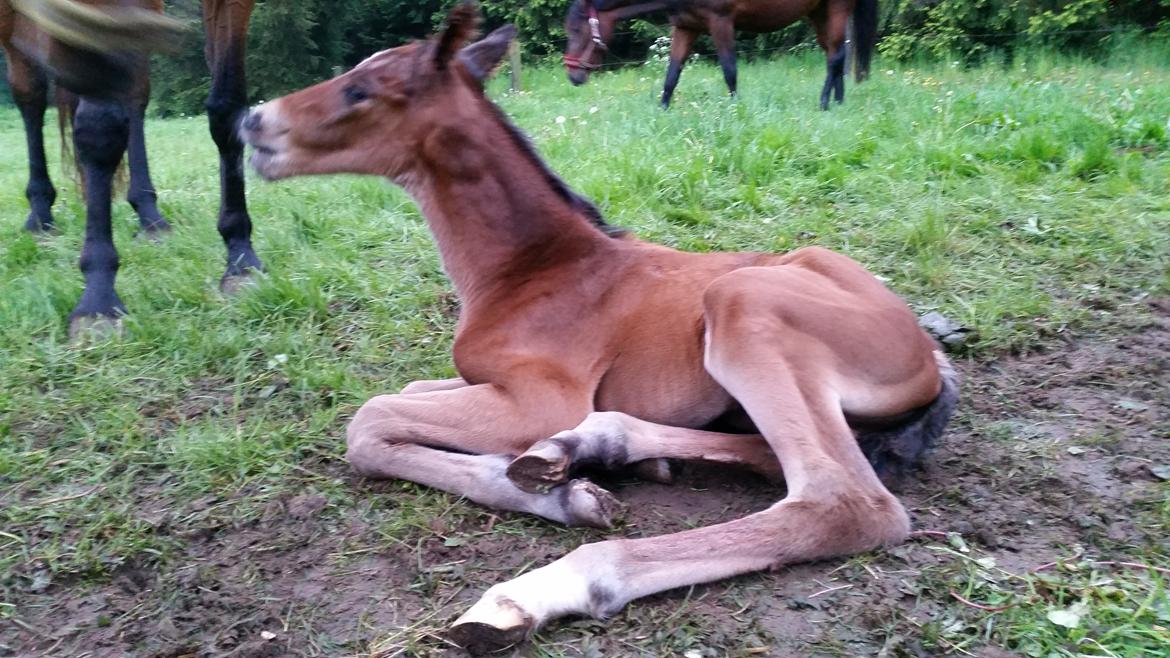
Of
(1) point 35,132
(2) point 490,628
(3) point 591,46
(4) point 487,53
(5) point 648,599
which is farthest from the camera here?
(3) point 591,46

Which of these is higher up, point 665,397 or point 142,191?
point 142,191

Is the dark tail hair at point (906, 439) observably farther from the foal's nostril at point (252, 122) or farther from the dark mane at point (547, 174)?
the foal's nostril at point (252, 122)

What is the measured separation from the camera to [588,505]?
8.61 ft

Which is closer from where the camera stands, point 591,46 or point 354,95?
point 354,95

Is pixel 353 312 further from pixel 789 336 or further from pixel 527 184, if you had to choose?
pixel 789 336

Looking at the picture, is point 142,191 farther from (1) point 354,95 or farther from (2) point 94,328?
(1) point 354,95

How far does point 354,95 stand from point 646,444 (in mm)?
1646

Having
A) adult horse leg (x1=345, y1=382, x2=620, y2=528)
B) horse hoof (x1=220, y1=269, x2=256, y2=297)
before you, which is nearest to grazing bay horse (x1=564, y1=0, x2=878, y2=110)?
horse hoof (x1=220, y1=269, x2=256, y2=297)

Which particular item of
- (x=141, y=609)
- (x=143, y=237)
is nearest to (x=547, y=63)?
(x=143, y=237)

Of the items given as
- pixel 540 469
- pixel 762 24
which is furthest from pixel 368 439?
pixel 762 24

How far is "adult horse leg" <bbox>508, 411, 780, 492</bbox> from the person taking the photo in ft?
9.25

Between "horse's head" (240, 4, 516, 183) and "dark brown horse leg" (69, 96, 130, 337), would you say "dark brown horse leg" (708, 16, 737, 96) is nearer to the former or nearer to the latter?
"dark brown horse leg" (69, 96, 130, 337)

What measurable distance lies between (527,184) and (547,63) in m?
17.3

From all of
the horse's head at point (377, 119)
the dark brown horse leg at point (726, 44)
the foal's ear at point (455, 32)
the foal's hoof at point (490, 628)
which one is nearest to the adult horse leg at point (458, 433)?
the foal's hoof at point (490, 628)
